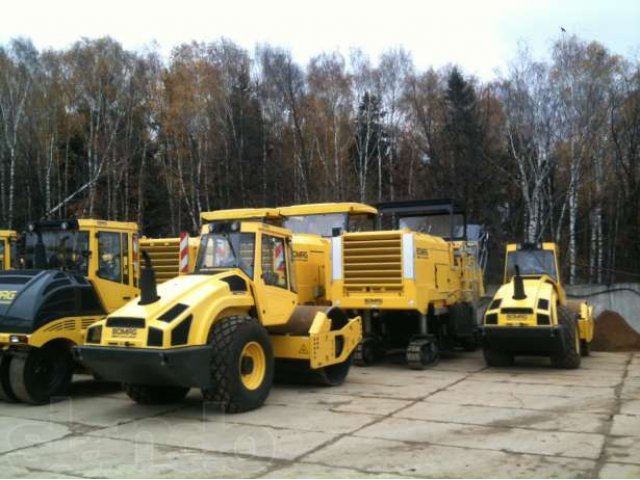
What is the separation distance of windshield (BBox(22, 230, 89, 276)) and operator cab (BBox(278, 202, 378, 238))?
4.55m

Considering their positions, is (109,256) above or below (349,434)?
above

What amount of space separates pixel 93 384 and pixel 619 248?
22.7 meters

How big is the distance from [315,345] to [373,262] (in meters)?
3.30

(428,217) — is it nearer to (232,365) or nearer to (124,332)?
(232,365)

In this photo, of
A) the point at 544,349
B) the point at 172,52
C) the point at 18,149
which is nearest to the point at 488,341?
the point at 544,349

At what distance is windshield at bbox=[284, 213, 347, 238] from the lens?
14.1 m

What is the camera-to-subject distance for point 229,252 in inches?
372

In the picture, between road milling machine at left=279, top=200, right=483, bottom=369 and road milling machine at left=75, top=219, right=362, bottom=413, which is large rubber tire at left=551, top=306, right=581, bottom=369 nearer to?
road milling machine at left=279, top=200, right=483, bottom=369

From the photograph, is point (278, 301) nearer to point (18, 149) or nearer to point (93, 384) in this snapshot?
point (93, 384)

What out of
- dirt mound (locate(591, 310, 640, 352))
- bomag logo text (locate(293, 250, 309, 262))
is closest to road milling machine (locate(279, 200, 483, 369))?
bomag logo text (locate(293, 250, 309, 262))

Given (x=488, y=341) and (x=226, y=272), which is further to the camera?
(x=488, y=341)

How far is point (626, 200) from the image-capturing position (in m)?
27.3

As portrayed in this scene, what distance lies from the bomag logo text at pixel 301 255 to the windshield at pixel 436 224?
3502 mm

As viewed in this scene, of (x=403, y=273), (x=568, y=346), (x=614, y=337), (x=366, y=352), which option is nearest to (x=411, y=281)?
(x=403, y=273)
